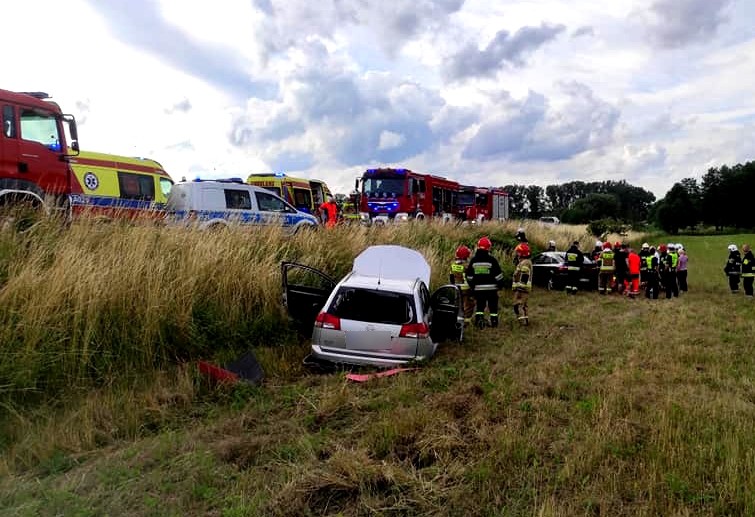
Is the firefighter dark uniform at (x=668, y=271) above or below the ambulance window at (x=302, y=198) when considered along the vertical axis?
below

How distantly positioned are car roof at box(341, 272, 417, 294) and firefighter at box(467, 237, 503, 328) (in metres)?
3.05

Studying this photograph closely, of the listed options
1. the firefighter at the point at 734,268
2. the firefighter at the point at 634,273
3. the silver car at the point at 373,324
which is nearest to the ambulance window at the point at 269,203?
the silver car at the point at 373,324

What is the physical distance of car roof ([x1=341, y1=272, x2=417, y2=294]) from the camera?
6676mm

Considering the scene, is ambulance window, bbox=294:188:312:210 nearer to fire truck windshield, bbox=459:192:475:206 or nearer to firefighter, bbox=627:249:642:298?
fire truck windshield, bbox=459:192:475:206

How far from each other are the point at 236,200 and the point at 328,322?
25.2 feet

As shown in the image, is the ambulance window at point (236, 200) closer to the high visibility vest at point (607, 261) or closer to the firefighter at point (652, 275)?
the high visibility vest at point (607, 261)

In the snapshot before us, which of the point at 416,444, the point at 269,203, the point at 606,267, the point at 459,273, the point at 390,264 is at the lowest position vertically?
the point at 416,444

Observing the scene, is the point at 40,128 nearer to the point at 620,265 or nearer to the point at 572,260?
the point at 572,260

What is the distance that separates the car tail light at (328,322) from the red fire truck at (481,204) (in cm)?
2105

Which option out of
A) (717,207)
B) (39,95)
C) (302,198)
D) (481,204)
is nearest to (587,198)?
(717,207)

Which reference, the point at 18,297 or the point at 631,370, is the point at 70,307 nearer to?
the point at 18,297

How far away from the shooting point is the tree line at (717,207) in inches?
3391

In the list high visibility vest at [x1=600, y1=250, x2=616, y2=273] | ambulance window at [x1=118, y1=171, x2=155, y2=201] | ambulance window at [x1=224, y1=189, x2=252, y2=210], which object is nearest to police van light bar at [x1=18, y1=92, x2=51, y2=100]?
ambulance window at [x1=118, y1=171, x2=155, y2=201]

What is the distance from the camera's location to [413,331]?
646cm
